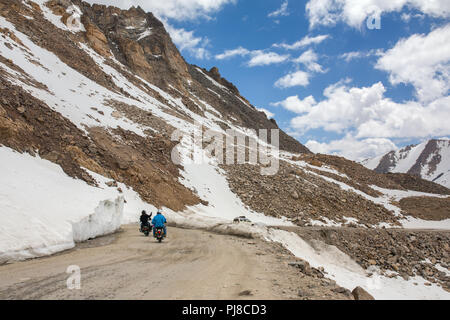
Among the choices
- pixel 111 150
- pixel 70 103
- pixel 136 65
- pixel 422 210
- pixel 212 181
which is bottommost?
pixel 422 210

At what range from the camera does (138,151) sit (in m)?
30.1

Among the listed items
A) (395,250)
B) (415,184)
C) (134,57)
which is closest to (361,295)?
(395,250)

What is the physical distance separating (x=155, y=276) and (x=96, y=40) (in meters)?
69.4

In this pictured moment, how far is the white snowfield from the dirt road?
95 cm

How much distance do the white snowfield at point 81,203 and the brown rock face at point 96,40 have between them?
2061 centimetres

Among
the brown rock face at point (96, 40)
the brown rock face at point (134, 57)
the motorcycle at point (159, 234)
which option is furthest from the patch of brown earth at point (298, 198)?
the brown rock face at point (134, 57)

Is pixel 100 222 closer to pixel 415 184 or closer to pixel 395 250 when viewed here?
pixel 395 250

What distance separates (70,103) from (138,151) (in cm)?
929

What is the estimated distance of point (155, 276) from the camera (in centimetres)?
638

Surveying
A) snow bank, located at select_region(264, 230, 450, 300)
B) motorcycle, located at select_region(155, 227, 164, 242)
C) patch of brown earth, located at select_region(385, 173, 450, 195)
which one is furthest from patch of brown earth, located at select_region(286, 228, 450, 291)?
patch of brown earth, located at select_region(385, 173, 450, 195)

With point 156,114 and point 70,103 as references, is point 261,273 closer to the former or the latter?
point 70,103

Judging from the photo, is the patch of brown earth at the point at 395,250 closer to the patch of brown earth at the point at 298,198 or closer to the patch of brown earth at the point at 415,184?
the patch of brown earth at the point at 298,198

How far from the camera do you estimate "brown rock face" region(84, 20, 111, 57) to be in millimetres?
61188
